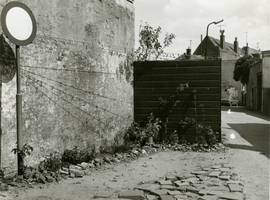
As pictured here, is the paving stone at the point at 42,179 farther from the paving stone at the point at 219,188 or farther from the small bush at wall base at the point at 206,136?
the small bush at wall base at the point at 206,136

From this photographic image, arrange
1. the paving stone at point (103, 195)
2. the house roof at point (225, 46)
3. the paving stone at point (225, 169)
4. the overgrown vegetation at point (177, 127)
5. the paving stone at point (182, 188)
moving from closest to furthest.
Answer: the paving stone at point (103, 195), the paving stone at point (182, 188), the paving stone at point (225, 169), the overgrown vegetation at point (177, 127), the house roof at point (225, 46)

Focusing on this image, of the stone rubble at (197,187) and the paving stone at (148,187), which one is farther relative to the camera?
the paving stone at (148,187)

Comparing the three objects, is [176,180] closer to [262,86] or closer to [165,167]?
[165,167]

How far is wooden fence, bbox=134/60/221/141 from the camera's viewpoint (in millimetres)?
Answer: 9266

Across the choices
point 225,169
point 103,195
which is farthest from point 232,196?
point 103,195

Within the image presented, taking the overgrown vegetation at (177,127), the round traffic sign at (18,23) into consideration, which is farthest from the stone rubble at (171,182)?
the round traffic sign at (18,23)

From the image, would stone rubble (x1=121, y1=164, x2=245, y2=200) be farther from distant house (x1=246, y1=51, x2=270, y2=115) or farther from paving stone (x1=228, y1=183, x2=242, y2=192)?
distant house (x1=246, y1=51, x2=270, y2=115)

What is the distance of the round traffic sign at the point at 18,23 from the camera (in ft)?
17.4

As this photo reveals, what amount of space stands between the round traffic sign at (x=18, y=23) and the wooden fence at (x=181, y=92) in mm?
4484

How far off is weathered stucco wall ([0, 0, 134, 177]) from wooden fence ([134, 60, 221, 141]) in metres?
0.44

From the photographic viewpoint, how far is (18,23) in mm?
5523

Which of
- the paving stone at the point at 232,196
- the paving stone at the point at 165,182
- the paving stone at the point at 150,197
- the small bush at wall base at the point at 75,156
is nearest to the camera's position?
the paving stone at the point at 232,196

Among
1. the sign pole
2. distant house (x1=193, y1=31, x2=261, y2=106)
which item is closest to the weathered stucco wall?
the sign pole

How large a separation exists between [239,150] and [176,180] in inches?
142
